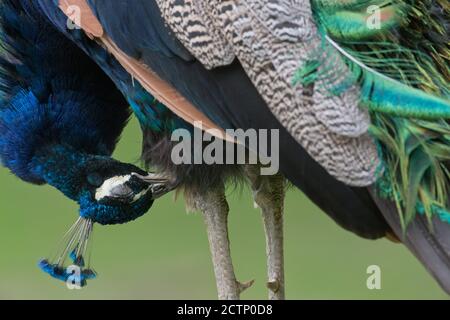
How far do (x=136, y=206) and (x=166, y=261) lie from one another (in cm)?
230

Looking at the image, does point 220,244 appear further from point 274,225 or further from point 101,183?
point 101,183

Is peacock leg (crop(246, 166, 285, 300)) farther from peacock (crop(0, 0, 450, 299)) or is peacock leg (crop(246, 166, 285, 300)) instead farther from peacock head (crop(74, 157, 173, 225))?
peacock head (crop(74, 157, 173, 225))

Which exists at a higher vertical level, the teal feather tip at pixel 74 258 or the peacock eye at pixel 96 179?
the peacock eye at pixel 96 179

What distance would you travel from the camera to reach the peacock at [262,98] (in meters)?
3.00

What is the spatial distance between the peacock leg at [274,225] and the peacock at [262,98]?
4.3 inches

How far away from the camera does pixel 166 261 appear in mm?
5938

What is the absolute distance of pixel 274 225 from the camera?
12.6ft

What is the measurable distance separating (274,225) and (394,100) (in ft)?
3.00

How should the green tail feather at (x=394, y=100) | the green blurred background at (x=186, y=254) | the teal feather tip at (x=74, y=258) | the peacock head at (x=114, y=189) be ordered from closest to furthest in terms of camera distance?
the green tail feather at (x=394, y=100) → the peacock head at (x=114, y=189) → the teal feather tip at (x=74, y=258) → the green blurred background at (x=186, y=254)

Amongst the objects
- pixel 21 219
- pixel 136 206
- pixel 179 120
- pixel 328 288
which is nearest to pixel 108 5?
pixel 179 120

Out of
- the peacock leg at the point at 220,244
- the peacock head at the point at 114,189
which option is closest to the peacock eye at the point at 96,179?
the peacock head at the point at 114,189

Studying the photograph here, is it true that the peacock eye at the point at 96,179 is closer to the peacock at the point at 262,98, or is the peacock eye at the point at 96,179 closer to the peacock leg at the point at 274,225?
the peacock at the point at 262,98

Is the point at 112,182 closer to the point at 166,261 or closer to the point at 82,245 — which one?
the point at 82,245

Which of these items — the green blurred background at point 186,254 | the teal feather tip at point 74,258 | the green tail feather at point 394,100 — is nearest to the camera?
the green tail feather at point 394,100
